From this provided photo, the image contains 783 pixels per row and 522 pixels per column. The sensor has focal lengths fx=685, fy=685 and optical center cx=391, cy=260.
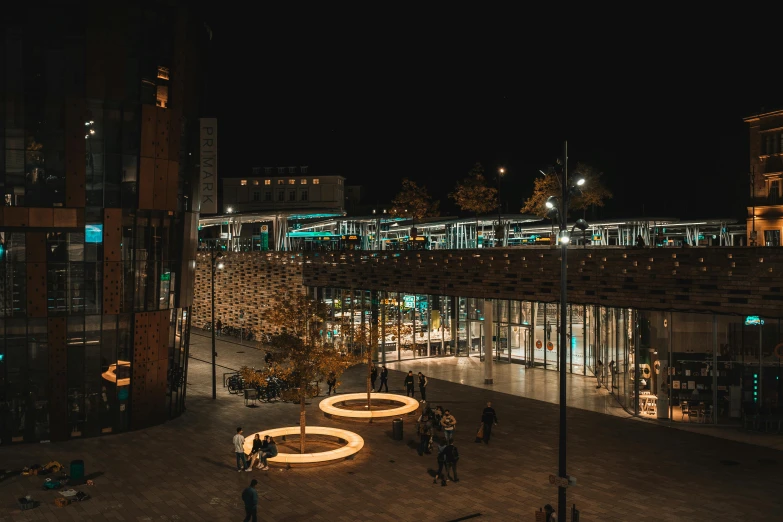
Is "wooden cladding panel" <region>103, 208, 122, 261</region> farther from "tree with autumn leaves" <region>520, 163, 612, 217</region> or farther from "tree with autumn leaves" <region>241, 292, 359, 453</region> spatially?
"tree with autumn leaves" <region>520, 163, 612, 217</region>

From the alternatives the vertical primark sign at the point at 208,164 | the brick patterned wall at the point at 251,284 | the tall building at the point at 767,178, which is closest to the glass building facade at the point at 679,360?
the vertical primark sign at the point at 208,164

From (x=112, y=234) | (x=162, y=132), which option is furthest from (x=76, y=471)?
(x=162, y=132)

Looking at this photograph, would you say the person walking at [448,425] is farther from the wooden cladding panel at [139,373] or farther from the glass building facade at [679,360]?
the wooden cladding panel at [139,373]

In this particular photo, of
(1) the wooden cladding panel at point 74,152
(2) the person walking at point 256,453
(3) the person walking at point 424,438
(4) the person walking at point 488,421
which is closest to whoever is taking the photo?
(2) the person walking at point 256,453

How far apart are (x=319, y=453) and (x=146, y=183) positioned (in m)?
13.1

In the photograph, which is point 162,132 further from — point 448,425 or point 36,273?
point 448,425

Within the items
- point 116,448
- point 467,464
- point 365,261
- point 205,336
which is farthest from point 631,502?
point 205,336

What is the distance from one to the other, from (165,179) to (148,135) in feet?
6.37

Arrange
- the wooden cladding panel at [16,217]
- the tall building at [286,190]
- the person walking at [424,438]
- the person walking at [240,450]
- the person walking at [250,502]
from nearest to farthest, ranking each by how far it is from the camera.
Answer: the person walking at [250,502] → the person walking at [240,450] → the person walking at [424,438] → the wooden cladding panel at [16,217] → the tall building at [286,190]

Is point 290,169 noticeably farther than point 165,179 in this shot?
Yes

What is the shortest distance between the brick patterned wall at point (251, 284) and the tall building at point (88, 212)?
20725mm

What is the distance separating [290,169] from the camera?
108 metres

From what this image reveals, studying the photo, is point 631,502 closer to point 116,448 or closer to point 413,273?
point 116,448

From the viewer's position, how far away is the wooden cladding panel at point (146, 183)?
27391 millimetres
